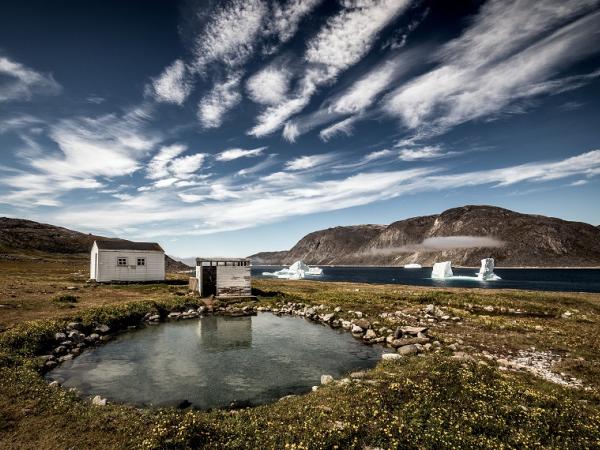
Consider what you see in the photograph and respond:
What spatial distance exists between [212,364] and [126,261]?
43.4 metres

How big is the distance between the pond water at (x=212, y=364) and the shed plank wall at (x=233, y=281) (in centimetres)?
1313

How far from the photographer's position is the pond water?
1698 centimetres

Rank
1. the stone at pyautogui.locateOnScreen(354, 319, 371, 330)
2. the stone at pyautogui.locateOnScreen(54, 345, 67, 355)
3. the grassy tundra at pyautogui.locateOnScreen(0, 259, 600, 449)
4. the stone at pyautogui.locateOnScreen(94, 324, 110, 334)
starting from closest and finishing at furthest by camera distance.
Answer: the grassy tundra at pyautogui.locateOnScreen(0, 259, 600, 449)
the stone at pyautogui.locateOnScreen(54, 345, 67, 355)
the stone at pyautogui.locateOnScreen(94, 324, 110, 334)
the stone at pyautogui.locateOnScreen(354, 319, 371, 330)

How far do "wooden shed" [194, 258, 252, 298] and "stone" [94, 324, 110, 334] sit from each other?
1746 centimetres

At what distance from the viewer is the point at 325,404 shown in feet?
45.2

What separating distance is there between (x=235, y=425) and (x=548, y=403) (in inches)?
523

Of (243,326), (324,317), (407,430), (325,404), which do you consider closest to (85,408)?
(325,404)

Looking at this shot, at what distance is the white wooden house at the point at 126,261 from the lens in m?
55.1

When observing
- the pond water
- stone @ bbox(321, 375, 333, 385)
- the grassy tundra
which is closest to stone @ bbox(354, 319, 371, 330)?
the pond water

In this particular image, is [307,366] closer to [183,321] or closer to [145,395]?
[145,395]

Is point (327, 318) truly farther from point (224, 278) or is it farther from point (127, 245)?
point (127, 245)

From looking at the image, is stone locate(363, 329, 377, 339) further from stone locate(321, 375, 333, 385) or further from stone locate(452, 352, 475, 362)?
stone locate(321, 375, 333, 385)

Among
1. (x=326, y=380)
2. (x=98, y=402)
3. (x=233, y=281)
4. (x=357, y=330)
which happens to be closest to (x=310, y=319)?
(x=357, y=330)

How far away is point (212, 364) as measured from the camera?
872 inches
